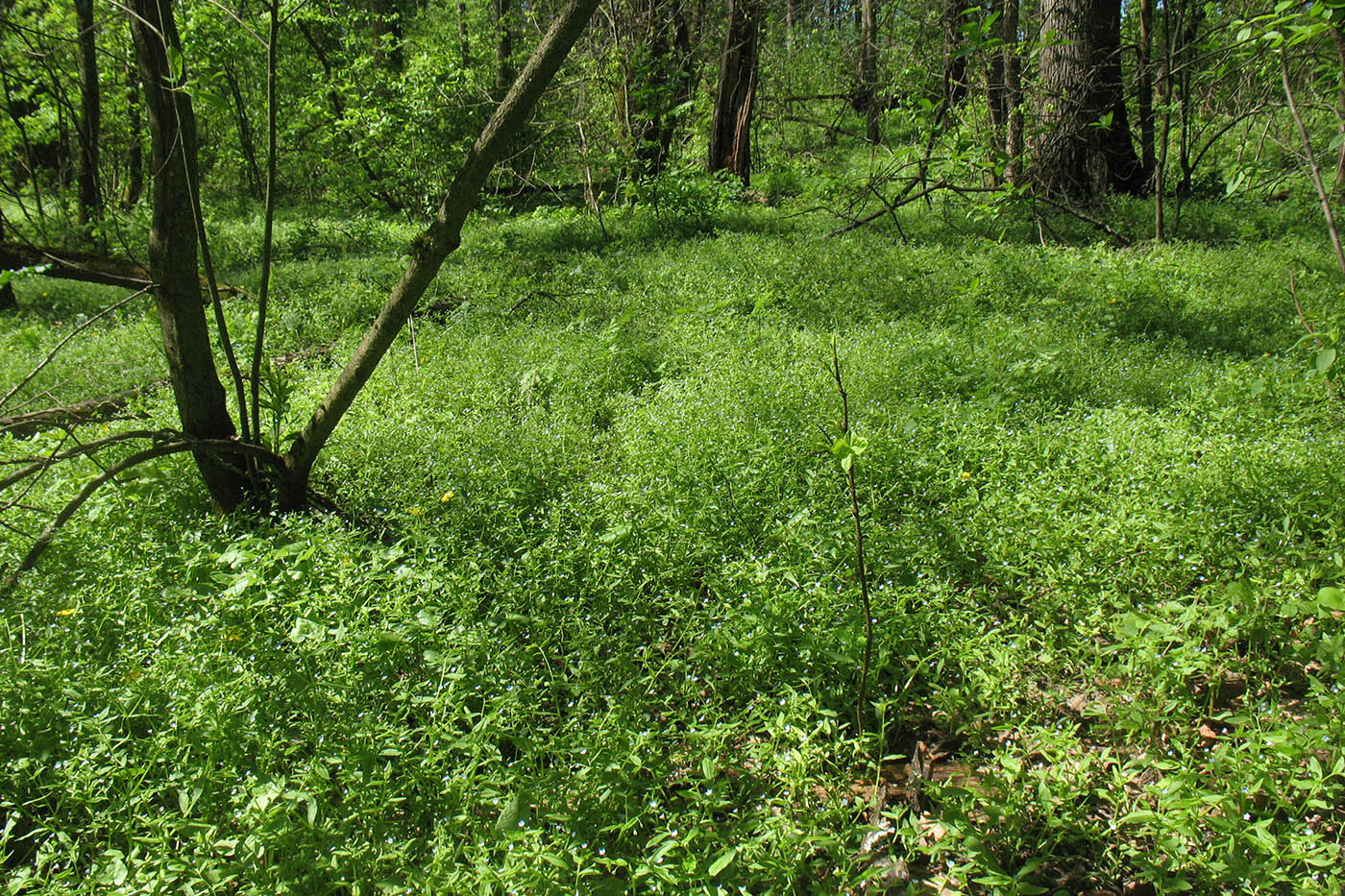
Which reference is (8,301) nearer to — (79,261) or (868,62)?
(79,261)

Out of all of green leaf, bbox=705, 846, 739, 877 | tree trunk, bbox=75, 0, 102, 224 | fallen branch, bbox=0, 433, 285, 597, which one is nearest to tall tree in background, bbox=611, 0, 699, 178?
tree trunk, bbox=75, 0, 102, 224

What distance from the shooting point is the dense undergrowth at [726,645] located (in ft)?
7.02

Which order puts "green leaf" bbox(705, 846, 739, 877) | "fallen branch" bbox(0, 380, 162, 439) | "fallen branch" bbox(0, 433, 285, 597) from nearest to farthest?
"green leaf" bbox(705, 846, 739, 877) → "fallen branch" bbox(0, 433, 285, 597) → "fallen branch" bbox(0, 380, 162, 439)

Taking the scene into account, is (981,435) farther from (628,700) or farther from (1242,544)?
(628,700)

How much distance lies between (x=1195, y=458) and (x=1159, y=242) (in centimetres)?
515

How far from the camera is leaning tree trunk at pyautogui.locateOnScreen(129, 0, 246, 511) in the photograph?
3371mm

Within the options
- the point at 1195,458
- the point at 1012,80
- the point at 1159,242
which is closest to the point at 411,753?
the point at 1195,458

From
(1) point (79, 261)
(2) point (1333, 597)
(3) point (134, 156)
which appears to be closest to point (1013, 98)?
(2) point (1333, 597)

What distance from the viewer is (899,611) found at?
2855 mm

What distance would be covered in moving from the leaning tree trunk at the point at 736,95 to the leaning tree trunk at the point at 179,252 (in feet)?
30.3

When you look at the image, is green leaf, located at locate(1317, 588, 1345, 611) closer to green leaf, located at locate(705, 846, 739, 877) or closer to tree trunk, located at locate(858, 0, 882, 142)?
green leaf, located at locate(705, 846, 739, 877)

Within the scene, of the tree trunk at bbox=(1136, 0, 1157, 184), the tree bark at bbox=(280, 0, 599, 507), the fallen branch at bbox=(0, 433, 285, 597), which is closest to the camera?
the fallen branch at bbox=(0, 433, 285, 597)

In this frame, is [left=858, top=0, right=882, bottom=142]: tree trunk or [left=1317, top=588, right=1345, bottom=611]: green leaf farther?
[left=858, top=0, right=882, bottom=142]: tree trunk

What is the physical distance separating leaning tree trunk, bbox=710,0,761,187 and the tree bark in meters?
8.75
